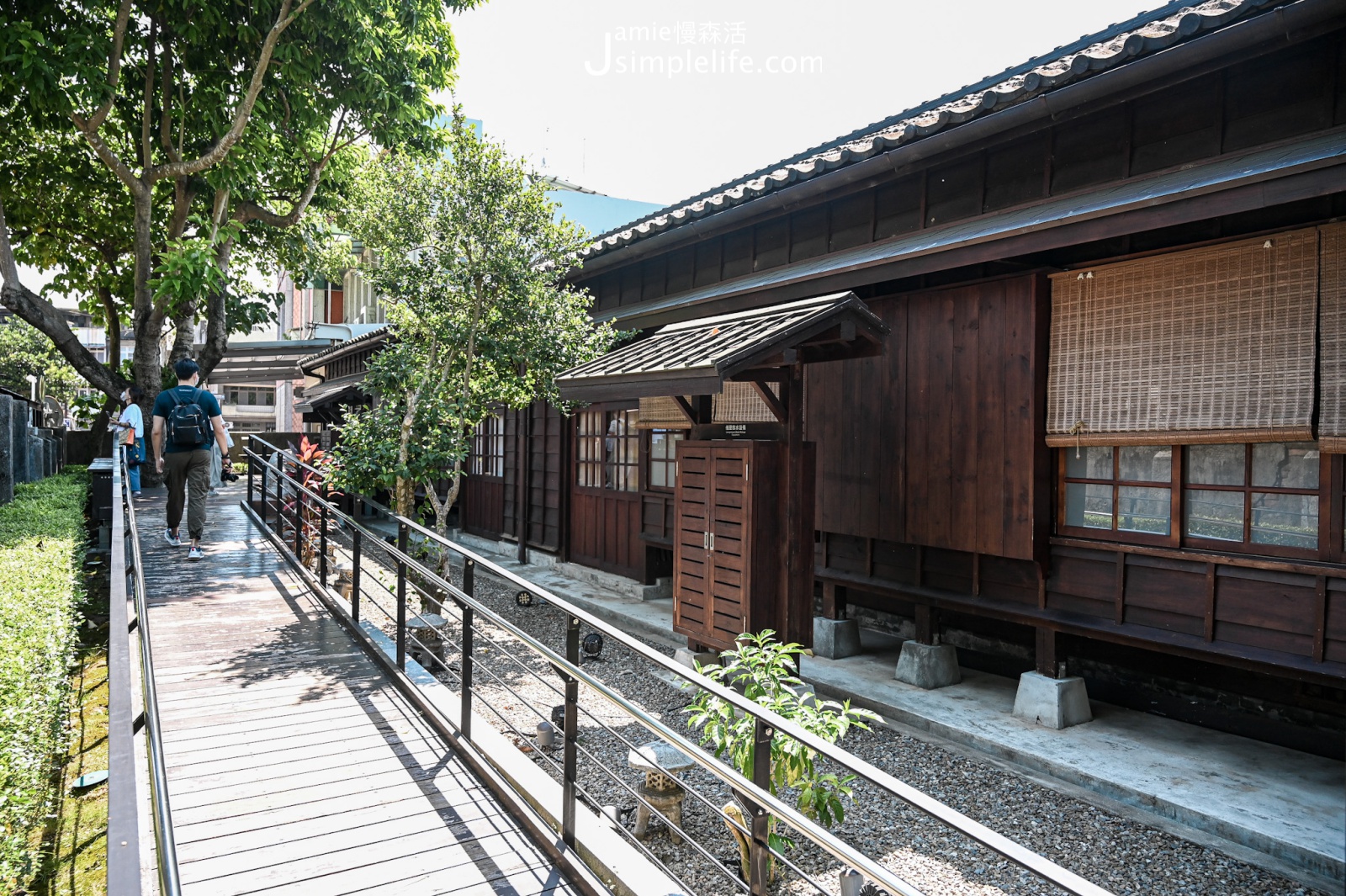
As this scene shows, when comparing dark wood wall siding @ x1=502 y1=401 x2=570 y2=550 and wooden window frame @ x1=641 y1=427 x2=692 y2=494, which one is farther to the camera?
dark wood wall siding @ x1=502 y1=401 x2=570 y2=550

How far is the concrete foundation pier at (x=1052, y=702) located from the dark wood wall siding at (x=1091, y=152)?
133 inches

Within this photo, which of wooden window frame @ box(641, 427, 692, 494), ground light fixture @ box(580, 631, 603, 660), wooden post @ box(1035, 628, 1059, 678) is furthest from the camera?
wooden window frame @ box(641, 427, 692, 494)

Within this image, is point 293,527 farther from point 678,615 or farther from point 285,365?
point 285,365

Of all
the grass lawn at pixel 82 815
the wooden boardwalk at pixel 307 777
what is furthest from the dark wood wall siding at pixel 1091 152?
the grass lawn at pixel 82 815

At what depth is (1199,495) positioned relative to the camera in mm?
5309

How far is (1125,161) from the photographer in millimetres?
5273

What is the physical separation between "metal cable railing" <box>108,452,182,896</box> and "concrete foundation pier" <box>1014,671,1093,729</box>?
17.3 ft

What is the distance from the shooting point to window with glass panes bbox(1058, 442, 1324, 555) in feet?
15.9

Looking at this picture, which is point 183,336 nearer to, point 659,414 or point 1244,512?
point 659,414

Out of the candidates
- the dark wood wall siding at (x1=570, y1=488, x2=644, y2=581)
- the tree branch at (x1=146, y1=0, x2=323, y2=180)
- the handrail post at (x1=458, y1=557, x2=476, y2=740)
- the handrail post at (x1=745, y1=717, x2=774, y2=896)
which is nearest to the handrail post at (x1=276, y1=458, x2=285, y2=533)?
the dark wood wall siding at (x1=570, y1=488, x2=644, y2=581)

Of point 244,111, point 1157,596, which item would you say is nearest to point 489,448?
point 244,111

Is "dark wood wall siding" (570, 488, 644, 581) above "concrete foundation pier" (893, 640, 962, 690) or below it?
above

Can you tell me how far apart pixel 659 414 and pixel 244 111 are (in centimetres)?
686

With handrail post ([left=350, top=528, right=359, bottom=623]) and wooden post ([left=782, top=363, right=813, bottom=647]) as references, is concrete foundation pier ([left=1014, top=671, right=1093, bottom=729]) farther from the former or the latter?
handrail post ([left=350, top=528, right=359, bottom=623])
